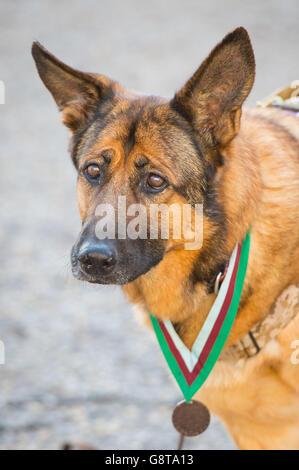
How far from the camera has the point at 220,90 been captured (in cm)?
244

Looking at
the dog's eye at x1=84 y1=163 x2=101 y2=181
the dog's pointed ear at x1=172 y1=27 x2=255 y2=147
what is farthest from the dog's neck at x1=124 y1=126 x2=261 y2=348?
the dog's eye at x1=84 y1=163 x2=101 y2=181

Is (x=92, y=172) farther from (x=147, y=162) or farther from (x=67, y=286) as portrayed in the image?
(x=67, y=286)

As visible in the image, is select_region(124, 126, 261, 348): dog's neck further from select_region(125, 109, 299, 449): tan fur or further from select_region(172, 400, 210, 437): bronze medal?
select_region(172, 400, 210, 437): bronze medal

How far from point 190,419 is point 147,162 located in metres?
1.40

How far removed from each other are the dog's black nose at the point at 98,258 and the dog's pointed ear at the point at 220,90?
708 mm

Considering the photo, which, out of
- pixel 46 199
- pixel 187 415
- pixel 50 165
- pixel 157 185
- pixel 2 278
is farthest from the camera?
pixel 50 165

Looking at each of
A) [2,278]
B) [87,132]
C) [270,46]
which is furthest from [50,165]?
[270,46]

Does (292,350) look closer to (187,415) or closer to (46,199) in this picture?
(187,415)

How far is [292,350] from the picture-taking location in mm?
2578

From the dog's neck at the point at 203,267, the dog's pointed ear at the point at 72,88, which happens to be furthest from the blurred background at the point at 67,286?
the dog's pointed ear at the point at 72,88

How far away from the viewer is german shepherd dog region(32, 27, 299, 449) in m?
2.49

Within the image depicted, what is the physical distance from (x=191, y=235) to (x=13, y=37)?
503 inches

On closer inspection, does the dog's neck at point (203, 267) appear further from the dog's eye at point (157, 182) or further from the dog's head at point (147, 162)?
the dog's eye at point (157, 182)

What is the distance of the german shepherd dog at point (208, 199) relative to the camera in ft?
8.16
